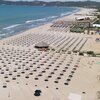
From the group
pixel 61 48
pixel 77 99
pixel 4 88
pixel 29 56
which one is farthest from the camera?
pixel 61 48

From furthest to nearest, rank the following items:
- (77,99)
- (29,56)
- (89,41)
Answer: (89,41) < (29,56) < (77,99)

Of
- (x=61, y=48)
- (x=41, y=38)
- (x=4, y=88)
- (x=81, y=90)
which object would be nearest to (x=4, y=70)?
(x=4, y=88)

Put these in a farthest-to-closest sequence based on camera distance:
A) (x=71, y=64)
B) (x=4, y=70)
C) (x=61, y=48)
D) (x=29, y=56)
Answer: (x=61, y=48), (x=29, y=56), (x=71, y=64), (x=4, y=70)

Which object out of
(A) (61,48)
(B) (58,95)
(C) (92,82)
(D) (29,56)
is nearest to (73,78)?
(C) (92,82)

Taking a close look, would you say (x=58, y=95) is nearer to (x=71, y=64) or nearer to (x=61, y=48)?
(x=71, y=64)

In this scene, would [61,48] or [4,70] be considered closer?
[4,70]

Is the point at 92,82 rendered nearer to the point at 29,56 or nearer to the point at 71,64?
the point at 71,64
